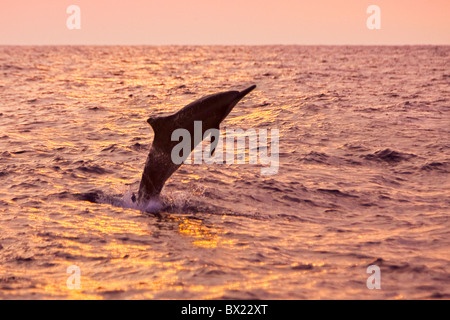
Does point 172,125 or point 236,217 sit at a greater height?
point 172,125

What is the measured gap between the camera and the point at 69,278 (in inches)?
270

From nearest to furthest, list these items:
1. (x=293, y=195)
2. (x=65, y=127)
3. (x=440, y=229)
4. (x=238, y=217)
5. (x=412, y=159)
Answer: (x=440, y=229), (x=238, y=217), (x=293, y=195), (x=412, y=159), (x=65, y=127)

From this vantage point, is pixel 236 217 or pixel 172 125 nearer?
pixel 172 125

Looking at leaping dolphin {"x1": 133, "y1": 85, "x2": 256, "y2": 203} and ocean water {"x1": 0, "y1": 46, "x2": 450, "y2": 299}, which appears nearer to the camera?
ocean water {"x1": 0, "y1": 46, "x2": 450, "y2": 299}

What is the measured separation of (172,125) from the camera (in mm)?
9148

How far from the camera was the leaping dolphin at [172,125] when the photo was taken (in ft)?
28.3

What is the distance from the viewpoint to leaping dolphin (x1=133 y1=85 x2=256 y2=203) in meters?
8.63

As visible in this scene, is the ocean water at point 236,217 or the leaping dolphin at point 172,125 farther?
the leaping dolphin at point 172,125

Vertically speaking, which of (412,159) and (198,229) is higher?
(412,159)

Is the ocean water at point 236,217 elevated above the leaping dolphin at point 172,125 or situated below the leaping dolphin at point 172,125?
below

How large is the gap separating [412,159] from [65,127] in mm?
12861
